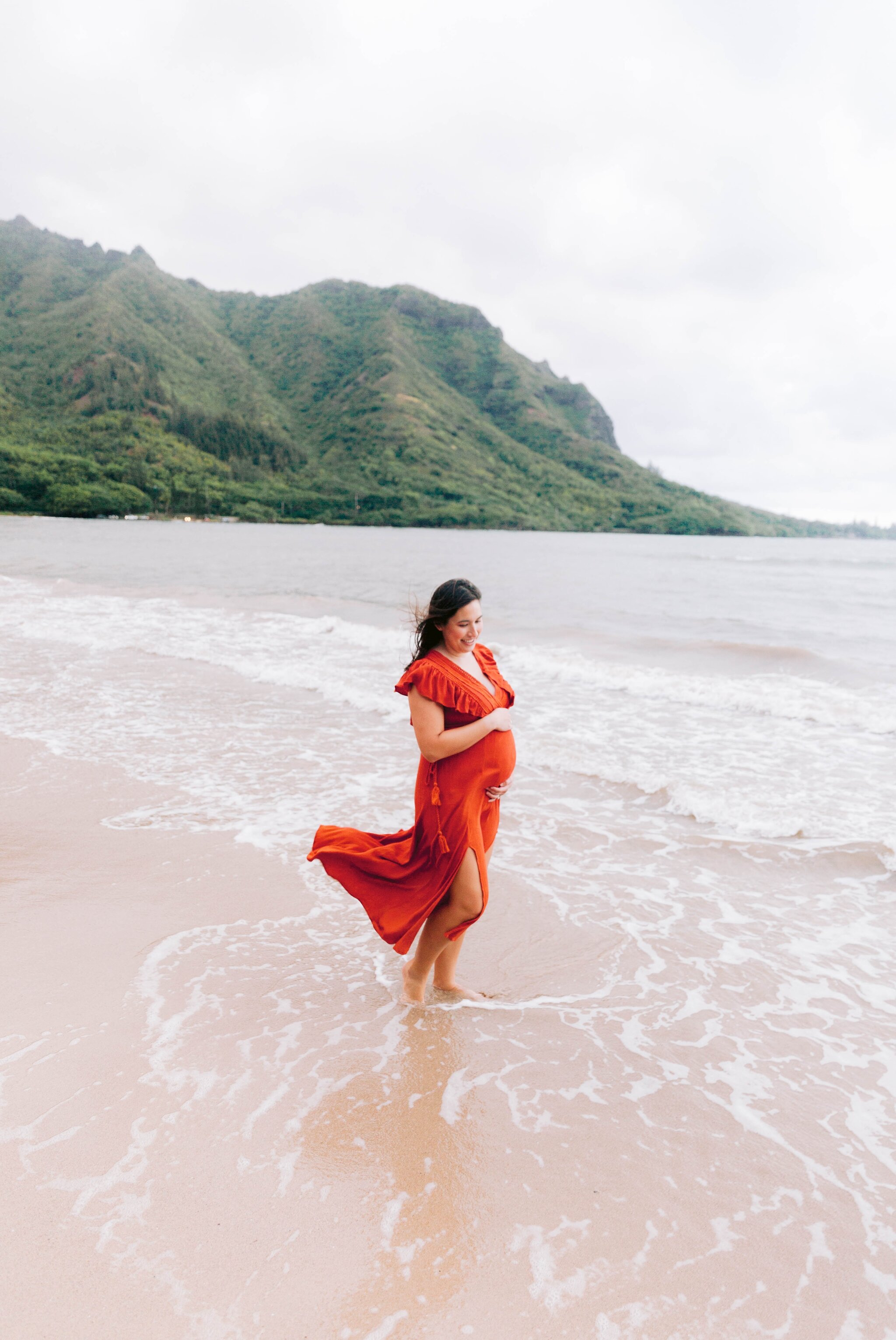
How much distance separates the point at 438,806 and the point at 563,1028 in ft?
4.49

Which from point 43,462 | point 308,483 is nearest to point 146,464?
point 43,462

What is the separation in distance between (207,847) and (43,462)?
12219cm

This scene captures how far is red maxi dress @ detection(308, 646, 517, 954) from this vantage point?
128 inches

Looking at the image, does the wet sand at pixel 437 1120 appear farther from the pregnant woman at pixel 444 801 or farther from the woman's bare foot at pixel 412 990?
the pregnant woman at pixel 444 801

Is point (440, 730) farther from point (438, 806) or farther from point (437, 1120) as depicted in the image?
point (437, 1120)

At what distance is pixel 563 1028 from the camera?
3.67 metres

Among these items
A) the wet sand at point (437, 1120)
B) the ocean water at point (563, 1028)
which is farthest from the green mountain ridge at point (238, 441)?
the wet sand at point (437, 1120)

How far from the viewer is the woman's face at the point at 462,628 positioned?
322 cm

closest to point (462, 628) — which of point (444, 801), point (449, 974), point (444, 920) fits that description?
point (444, 801)

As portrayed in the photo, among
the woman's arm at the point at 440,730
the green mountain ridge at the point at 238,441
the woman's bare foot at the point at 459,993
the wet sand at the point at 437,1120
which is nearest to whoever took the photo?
the wet sand at the point at 437,1120

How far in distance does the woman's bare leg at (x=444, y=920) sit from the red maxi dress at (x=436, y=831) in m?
0.03

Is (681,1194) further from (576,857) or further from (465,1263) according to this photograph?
(576,857)

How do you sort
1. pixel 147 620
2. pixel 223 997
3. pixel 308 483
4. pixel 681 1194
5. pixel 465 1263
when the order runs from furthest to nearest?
pixel 308 483, pixel 147 620, pixel 223 997, pixel 681 1194, pixel 465 1263

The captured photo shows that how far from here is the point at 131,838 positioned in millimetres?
5637
